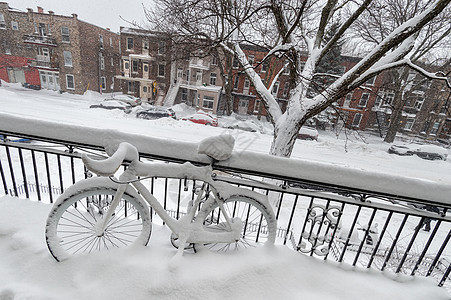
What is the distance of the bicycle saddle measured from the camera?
1.70 metres

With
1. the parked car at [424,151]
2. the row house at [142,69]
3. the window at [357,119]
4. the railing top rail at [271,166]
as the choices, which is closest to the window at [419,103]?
the window at [357,119]

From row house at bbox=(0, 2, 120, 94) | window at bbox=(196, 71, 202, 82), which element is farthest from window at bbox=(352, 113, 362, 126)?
row house at bbox=(0, 2, 120, 94)

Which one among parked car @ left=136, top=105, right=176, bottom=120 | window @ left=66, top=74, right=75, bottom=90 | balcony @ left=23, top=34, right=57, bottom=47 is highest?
balcony @ left=23, top=34, right=57, bottom=47

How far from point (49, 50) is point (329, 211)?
32.9 metres

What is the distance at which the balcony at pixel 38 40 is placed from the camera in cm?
2302

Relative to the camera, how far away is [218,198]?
73.3 inches

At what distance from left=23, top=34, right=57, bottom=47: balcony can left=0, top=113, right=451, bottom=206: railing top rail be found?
30235mm

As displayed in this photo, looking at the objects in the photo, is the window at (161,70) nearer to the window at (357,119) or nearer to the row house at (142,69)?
the row house at (142,69)

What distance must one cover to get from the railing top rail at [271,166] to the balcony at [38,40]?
1190 inches

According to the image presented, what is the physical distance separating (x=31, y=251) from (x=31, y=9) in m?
34.2

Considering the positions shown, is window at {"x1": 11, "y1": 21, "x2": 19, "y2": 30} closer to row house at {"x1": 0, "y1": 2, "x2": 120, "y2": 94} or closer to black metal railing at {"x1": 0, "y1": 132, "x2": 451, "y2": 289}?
row house at {"x1": 0, "y1": 2, "x2": 120, "y2": 94}

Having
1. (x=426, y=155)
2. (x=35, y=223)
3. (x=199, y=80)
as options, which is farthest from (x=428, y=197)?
(x=199, y=80)

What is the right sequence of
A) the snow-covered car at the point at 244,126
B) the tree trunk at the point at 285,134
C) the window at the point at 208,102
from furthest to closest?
the window at the point at 208,102 < the snow-covered car at the point at 244,126 < the tree trunk at the point at 285,134

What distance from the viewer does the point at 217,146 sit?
5.58 ft
